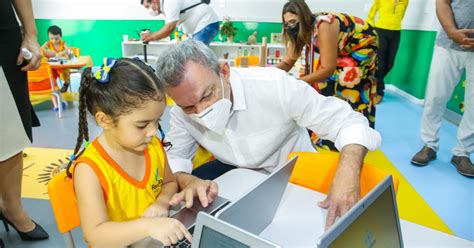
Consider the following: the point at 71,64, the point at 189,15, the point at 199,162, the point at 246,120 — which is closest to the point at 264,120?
the point at 246,120

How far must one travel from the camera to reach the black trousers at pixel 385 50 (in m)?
4.71

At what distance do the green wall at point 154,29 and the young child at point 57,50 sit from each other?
1340 millimetres

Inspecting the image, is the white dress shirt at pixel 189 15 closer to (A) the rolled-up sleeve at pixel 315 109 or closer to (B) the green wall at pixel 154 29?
(A) the rolled-up sleeve at pixel 315 109

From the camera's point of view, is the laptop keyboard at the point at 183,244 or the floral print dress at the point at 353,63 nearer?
the laptop keyboard at the point at 183,244

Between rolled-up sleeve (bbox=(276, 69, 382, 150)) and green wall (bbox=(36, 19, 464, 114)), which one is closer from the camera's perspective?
rolled-up sleeve (bbox=(276, 69, 382, 150))

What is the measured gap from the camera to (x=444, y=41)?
2621 mm

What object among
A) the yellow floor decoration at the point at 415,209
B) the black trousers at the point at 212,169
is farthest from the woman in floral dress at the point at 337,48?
the black trousers at the point at 212,169

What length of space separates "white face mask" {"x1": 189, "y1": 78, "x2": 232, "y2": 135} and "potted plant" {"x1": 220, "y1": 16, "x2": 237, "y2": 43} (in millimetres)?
4890

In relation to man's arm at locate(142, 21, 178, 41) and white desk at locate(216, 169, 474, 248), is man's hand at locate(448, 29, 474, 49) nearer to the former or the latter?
white desk at locate(216, 169, 474, 248)

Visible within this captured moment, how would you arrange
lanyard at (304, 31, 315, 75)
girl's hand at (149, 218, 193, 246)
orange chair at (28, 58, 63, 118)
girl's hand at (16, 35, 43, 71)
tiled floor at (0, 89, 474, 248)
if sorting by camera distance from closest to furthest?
girl's hand at (149, 218, 193, 246) < girl's hand at (16, 35, 43, 71) < tiled floor at (0, 89, 474, 248) < lanyard at (304, 31, 315, 75) < orange chair at (28, 58, 63, 118)

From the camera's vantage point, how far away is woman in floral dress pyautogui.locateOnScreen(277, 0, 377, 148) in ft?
6.95

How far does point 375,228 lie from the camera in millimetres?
629

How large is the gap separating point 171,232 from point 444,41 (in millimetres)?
2722

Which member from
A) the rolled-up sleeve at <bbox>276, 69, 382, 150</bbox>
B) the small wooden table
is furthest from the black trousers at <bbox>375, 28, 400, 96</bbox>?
the small wooden table
